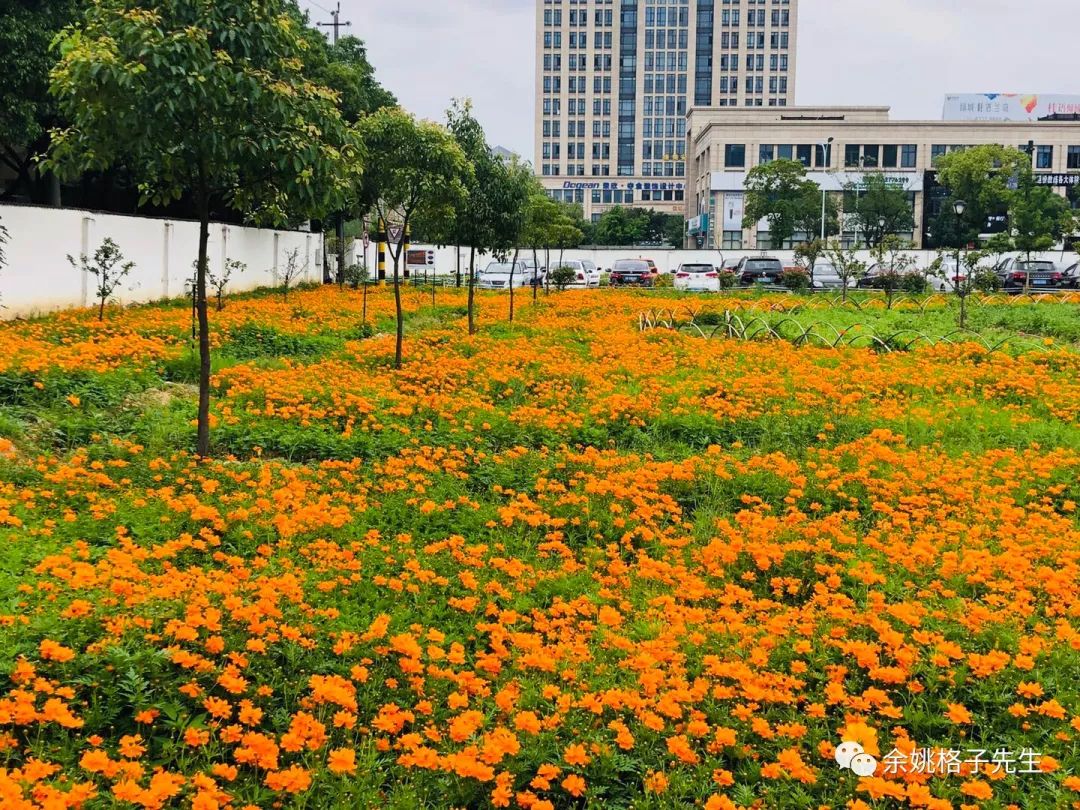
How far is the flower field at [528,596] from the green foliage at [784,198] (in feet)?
165

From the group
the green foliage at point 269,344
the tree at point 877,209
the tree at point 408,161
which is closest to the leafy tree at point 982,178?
the tree at point 877,209

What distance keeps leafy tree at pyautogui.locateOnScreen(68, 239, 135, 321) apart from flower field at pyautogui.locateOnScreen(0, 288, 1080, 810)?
14.0ft

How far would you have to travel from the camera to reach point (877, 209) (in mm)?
61062

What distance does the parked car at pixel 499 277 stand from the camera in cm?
3319

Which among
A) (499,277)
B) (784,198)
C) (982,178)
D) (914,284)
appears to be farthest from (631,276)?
(982,178)

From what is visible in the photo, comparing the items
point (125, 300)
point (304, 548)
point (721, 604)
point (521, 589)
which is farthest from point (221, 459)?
point (125, 300)

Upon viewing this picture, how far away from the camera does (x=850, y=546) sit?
5891 mm

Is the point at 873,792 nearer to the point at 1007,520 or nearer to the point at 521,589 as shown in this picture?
the point at 521,589

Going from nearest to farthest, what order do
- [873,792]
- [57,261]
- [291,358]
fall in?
[873,792], [291,358], [57,261]

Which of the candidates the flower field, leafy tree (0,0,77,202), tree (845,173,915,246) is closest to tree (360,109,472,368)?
the flower field

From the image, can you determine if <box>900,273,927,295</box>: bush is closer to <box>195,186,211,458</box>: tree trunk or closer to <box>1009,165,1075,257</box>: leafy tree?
<box>1009,165,1075,257</box>: leafy tree

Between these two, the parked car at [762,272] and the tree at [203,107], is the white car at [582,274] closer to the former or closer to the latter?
the parked car at [762,272]

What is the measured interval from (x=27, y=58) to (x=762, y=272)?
25.3m

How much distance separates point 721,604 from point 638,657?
1.09 metres
